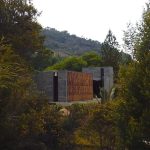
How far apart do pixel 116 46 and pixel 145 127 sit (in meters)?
59.6

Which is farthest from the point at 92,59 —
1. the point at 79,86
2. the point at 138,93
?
the point at 138,93

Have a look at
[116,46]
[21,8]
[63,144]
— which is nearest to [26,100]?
[63,144]

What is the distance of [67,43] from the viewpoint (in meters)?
148

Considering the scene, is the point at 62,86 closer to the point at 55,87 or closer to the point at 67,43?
the point at 55,87

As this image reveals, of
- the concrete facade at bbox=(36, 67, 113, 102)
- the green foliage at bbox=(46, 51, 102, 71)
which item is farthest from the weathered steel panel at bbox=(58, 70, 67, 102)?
the green foliage at bbox=(46, 51, 102, 71)

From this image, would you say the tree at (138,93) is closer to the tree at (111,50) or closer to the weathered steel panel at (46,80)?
the weathered steel panel at (46,80)

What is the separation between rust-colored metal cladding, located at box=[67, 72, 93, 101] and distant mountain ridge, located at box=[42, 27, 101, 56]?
263 feet

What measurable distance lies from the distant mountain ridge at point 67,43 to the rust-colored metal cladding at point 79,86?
80.2 m

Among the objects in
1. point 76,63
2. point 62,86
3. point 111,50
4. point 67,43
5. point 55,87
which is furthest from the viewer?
point 67,43

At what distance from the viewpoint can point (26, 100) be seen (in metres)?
26.0

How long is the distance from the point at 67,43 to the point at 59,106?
118 metres

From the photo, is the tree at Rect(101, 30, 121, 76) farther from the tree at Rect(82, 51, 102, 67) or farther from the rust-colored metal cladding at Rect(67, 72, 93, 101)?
the rust-colored metal cladding at Rect(67, 72, 93, 101)

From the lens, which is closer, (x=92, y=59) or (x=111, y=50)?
(x=111, y=50)

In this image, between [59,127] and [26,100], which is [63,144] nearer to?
[59,127]
